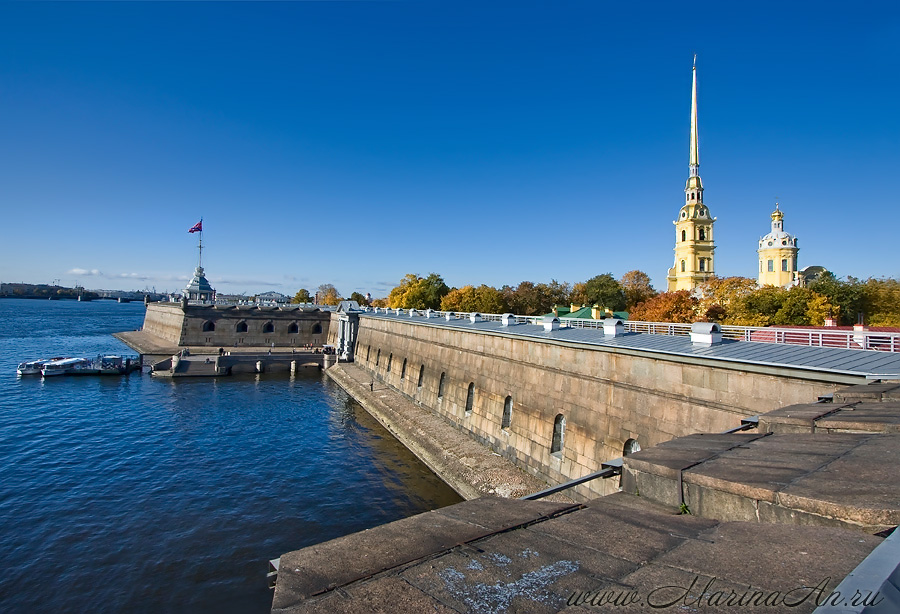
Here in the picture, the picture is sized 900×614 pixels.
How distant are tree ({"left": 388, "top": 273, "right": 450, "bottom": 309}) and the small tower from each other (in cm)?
4514

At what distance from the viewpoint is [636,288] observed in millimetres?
70688

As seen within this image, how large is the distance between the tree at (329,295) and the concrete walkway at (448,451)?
321 ft

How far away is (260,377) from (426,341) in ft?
76.5

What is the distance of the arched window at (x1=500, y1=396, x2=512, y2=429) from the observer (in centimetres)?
2162

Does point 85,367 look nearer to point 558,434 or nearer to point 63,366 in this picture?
point 63,366

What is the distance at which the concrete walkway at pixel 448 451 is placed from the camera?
59.2 feet

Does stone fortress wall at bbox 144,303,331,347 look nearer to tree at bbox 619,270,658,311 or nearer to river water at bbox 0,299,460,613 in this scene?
river water at bbox 0,299,460,613

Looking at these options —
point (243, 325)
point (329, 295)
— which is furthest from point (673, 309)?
point (329, 295)

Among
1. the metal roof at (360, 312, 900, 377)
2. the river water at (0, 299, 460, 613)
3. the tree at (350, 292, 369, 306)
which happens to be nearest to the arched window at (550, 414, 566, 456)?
the metal roof at (360, 312, 900, 377)

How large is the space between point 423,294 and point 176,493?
193 ft

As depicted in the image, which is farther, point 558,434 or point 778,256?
point 778,256

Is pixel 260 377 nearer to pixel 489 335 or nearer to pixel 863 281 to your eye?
pixel 489 335

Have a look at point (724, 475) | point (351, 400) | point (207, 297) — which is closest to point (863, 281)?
point (351, 400)

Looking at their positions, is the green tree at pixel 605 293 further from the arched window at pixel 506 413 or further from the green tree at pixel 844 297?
the arched window at pixel 506 413
